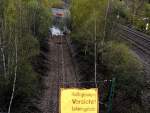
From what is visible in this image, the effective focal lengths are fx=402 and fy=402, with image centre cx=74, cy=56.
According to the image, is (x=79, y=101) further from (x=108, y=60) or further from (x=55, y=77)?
(x=55, y=77)

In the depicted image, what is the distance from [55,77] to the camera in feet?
115

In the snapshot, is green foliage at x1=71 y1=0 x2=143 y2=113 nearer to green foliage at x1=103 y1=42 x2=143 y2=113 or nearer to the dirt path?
green foliage at x1=103 y1=42 x2=143 y2=113

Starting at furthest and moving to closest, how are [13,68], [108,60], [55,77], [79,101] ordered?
[55,77] → [108,60] → [13,68] → [79,101]

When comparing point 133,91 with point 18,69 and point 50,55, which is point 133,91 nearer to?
point 18,69

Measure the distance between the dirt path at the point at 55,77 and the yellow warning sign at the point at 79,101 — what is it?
12424 millimetres

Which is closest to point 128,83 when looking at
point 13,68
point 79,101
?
point 13,68

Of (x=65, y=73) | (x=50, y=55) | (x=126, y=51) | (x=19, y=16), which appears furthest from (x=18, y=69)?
(x=50, y=55)

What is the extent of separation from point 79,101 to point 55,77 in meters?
23.4

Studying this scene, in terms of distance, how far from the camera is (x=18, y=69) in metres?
24.2

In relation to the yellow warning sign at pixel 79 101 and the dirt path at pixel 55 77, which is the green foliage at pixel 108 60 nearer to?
the dirt path at pixel 55 77

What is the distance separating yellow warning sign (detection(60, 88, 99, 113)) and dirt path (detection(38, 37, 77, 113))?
1242 centimetres

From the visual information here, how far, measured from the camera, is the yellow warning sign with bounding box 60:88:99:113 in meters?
11.5

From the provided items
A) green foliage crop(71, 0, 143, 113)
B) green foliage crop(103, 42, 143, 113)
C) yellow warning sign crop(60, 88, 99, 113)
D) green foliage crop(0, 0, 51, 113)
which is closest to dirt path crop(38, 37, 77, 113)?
green foliage crop(0, 0, 51, 113)

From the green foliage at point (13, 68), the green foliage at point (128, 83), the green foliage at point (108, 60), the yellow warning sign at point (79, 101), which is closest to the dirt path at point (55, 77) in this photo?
the green foliage at point (13, 68)
